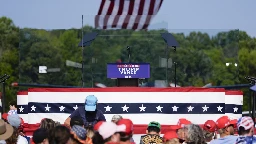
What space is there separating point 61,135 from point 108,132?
48 centimetres

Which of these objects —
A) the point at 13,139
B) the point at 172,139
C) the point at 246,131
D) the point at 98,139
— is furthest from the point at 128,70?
the point at 98,139

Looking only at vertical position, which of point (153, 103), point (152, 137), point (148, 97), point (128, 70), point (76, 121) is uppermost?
point (128, 70)

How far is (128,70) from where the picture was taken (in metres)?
17.9

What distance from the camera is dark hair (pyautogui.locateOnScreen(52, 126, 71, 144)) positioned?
898 cm

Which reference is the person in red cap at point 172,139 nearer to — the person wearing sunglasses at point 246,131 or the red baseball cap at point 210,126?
the person wearing sunglasses at point 246,131

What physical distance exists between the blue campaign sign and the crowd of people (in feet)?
10.6

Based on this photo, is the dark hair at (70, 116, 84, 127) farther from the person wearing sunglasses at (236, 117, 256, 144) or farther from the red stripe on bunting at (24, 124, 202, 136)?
the red stripe on bunting at (24, 124, 202, 136)

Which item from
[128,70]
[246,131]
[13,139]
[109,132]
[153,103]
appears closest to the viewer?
[109,132]

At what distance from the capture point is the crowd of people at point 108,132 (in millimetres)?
8992

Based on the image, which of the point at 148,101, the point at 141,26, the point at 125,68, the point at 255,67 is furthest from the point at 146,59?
the point at 255,67

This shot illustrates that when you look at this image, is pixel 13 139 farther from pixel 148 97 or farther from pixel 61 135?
pixel 148 97

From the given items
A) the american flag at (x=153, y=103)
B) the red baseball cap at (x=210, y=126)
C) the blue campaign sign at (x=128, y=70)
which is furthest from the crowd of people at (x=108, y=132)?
the blue campaign sign at (x=128, y=70)

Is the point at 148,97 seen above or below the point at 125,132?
above

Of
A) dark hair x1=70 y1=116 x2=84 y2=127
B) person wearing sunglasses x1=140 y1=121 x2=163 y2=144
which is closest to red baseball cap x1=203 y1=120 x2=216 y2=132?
person wearing sunglasses x1=140 y1=121 x2=163 y2=144
